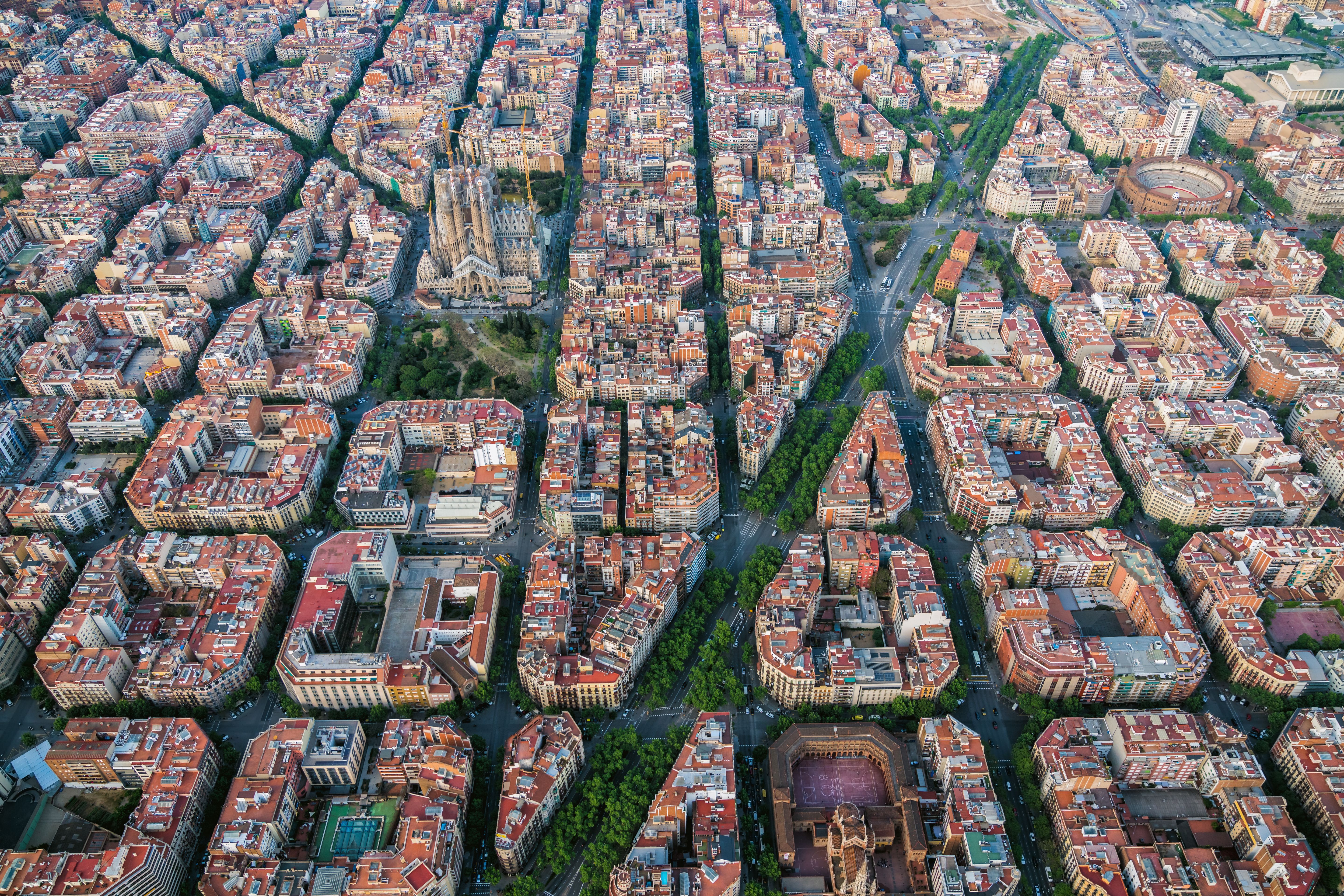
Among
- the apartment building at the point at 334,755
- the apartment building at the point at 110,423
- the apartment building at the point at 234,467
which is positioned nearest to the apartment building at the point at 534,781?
the apartment building at the point at 334,755

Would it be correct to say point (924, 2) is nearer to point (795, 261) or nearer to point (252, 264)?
point (795, 261)

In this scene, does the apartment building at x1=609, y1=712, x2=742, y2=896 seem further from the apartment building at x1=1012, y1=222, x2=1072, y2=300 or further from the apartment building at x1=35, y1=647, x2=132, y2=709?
the apartment building at x1=1012, y1=222, x2=1072, y2=300

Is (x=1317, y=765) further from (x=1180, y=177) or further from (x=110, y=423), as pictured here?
(x=110, y=423)

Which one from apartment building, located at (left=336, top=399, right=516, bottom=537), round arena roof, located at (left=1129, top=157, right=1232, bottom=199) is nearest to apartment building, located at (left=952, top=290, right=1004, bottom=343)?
round arena roof, located at (left=1129, top=157, right=1232, bottom=199)

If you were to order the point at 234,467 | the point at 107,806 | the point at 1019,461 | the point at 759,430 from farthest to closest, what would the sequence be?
the point at 1019,461 → the point at 234,467 → the point at 759,430 → the point at 107,806

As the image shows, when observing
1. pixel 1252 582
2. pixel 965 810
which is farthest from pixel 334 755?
pixel 1252 582

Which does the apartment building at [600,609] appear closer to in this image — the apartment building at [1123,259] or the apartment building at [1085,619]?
the apartment building at [1085,619]

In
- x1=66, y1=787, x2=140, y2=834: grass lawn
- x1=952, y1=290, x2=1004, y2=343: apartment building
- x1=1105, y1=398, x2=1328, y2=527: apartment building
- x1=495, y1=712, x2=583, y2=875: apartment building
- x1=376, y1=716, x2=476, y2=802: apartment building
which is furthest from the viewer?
x1=952, y1=290, x2=1004, y2=343: apartment building
